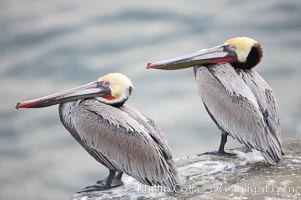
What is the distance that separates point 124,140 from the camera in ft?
24.3

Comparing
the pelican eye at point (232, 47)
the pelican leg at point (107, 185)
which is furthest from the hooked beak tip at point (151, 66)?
the pelican leg at point (107, 185)

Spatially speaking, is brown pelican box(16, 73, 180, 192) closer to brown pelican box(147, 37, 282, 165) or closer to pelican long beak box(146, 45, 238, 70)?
brown pelican box(147, 37, 282, 165)

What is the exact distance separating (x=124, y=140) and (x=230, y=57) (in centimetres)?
183

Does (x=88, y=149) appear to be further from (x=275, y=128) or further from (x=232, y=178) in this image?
(x=275, y=128)

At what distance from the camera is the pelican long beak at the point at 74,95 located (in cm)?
764

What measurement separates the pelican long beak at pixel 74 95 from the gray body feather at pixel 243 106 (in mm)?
1307

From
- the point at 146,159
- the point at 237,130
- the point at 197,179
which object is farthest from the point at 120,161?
the point at 237,130

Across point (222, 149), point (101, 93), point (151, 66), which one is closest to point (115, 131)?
point (101, 93)

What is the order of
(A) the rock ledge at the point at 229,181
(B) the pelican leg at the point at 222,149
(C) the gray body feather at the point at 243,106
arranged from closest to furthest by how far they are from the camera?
(A) the rock ledge at the point at 229,181 < (C) the gray body feather at the point at 243,106 < (B) the pelican leg at the point at 222,149

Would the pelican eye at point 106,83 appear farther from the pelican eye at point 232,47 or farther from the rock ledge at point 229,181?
the pelican eye at point 232,47

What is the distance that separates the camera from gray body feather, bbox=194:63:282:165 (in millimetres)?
7812

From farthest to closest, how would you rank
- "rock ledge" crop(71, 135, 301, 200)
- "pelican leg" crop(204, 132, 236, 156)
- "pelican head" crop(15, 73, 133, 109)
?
"pelican leg" crop(204, 132, 236, 156)
"pelican head" crop(15, 73, 133, 109)
"rock ledge" crop(71, 135, 301, 200)

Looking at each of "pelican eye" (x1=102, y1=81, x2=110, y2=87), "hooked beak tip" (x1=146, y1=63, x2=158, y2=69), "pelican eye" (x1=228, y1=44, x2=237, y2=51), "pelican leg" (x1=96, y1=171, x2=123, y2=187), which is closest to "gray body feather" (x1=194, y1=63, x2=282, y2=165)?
"pelican eye" (x1=228, y1=44, x2=237, y2=51)

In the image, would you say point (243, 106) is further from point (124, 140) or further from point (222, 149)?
point (124, 140)
